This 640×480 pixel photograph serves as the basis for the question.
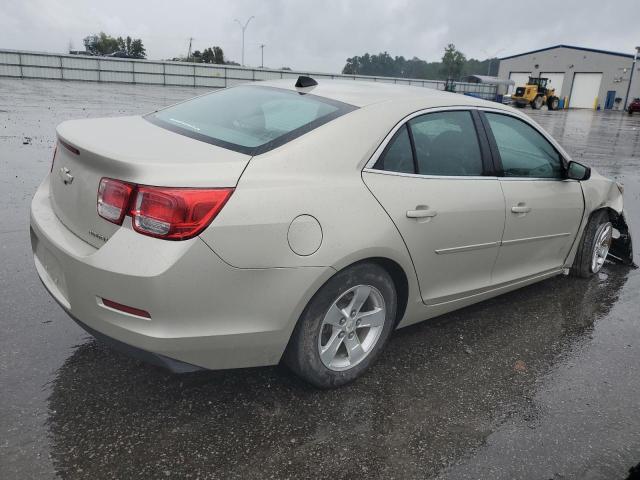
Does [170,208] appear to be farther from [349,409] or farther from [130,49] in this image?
[130,49]

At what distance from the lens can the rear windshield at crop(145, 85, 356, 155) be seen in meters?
2.68

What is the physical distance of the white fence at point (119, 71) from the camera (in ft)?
113

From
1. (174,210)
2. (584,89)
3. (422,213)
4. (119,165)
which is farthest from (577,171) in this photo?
(584,89)

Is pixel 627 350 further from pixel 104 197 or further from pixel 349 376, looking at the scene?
pixel 104 197

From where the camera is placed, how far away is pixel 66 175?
2.67 meters

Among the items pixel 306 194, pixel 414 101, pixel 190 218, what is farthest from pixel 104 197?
pixel 414 101

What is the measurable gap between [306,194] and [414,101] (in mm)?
1106

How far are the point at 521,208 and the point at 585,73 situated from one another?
217ft

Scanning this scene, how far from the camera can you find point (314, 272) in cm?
245

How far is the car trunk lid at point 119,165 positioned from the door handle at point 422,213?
0.94 meters

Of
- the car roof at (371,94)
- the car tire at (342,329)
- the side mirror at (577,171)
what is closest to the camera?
the car tire at (342,329)

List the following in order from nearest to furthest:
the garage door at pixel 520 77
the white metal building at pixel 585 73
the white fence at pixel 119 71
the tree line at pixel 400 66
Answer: the white fence at pixel 119 71
the white metal building at pixel 585 73
the garage door at pixel 520 77
the tree line at pixel 400 66

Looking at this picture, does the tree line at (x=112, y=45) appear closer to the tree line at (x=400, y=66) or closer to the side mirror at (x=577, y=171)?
the tree line at (x=400, y=66)

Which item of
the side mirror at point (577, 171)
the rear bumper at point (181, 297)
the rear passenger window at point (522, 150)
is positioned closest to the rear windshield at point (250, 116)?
the rear bumper at point (181, 297)
